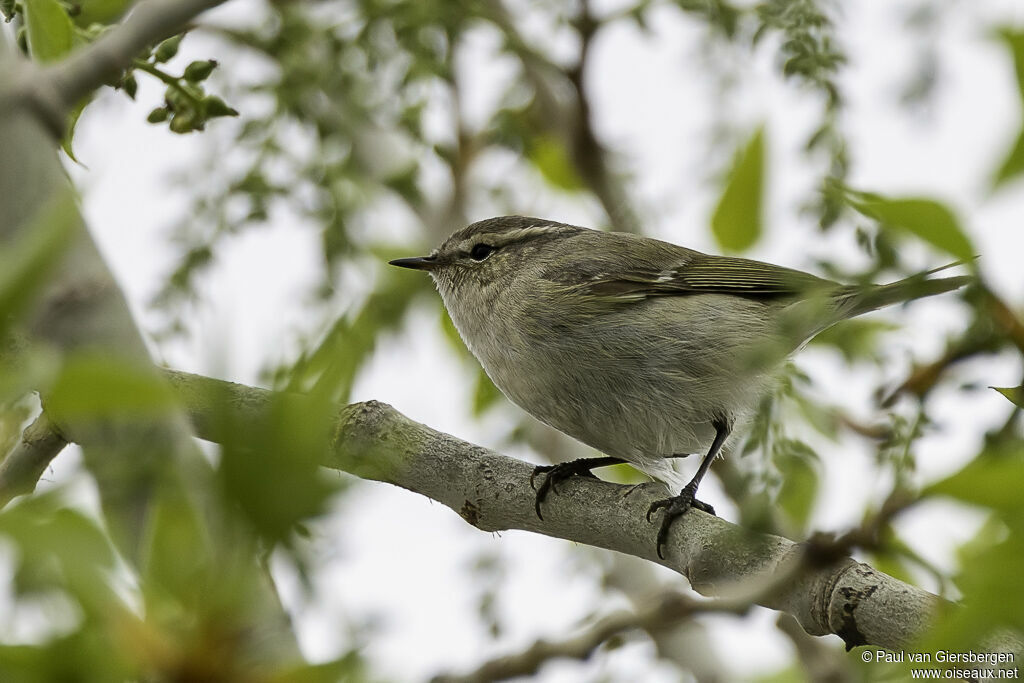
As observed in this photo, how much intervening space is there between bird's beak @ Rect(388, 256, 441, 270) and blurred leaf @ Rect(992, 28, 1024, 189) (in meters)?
2.73

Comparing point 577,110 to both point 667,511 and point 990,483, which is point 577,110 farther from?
point 990,483

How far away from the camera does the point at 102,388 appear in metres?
0.77

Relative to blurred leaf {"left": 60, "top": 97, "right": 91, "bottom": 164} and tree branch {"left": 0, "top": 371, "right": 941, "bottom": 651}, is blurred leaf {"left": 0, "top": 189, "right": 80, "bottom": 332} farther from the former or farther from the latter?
blurred leaf {"left": 60, "top": 97, "right": 91, "bottom": 164}

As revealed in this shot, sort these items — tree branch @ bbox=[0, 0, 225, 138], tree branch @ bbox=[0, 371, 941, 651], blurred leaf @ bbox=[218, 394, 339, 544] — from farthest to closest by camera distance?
tree branch @ bbox=[0, 371, 941, 651] < tree branch @ bbox=[0, 0, 225, 138] < blurred leaf @ bbox=[218, 394, 339, 544]

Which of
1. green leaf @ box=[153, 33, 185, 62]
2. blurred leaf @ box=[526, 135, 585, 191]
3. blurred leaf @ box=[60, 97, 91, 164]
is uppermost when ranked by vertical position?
green leaf @ box=[153, 33, 185, 62]

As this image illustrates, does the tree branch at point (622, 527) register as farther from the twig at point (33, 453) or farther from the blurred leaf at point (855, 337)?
the blurred leaf at point (855, 337)

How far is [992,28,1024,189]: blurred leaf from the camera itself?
90cm

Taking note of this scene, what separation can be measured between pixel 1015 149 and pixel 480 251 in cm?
309

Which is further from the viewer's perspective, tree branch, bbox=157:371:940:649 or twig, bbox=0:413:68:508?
twig, bbox=0:413:68:508

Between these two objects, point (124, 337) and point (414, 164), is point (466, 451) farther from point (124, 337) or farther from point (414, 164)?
point (414, 164)

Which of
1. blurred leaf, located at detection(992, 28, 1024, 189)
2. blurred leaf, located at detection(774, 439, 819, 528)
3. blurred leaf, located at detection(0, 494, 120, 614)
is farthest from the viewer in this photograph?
blurred leaf, located at detection(774, 439, 819, 528)

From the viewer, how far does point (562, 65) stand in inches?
127

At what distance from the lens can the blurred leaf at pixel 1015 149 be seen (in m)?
0.90

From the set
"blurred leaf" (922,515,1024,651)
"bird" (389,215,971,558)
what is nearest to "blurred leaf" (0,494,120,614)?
"blurred leaf" (922,515,1024,651)
